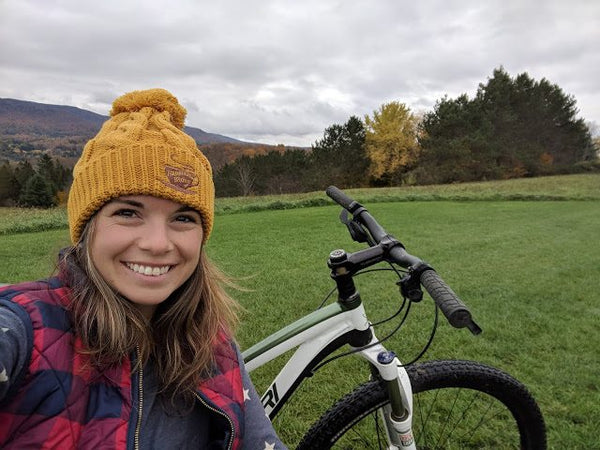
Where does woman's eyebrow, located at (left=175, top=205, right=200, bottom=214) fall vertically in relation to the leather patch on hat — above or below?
below

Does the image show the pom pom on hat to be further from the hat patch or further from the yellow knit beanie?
the hat patch

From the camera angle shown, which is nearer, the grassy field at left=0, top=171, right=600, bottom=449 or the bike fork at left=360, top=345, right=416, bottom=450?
the bike fork at left=360, top=345, right=416, bottom=450

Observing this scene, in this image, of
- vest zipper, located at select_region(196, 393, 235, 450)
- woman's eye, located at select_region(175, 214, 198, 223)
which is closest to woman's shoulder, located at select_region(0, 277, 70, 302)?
woman's eye, located at select_region(175, 214, 198, 223)

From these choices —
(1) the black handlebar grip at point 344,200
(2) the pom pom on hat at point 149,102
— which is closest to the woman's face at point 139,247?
(2) the pom pom on hat at point 149,102

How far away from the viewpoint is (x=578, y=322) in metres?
4.05

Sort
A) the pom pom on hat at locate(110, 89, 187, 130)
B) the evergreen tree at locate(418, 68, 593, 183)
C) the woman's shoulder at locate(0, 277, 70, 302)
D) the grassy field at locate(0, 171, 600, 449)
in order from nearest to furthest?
the woman's shoulder at locate(0, 277, 70, 302) < the pom pom on hat at locate(110, 89, 187, 130) < the grassy field at locate(0, 171, 600, 449) < the evergreen tree at locate(418, 68, 593, 183)

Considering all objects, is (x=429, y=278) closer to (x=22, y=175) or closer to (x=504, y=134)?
(x=504, y=134)

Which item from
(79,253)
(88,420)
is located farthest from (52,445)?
(79,253)

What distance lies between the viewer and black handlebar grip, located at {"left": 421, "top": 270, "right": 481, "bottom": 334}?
90 cm

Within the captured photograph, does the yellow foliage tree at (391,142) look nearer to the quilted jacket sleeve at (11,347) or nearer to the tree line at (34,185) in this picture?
the tree line at (34,185)

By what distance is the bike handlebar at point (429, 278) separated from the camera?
2.98 ft

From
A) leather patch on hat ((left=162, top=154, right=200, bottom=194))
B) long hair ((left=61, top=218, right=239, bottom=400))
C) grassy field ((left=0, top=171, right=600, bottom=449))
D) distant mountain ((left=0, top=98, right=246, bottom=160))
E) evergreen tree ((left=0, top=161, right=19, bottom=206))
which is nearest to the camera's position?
long hair ((left=61, top=218, right=239, bottom=400))

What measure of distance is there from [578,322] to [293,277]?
3.40 metres

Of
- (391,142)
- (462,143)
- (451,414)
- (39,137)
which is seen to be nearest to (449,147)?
(462,143)
